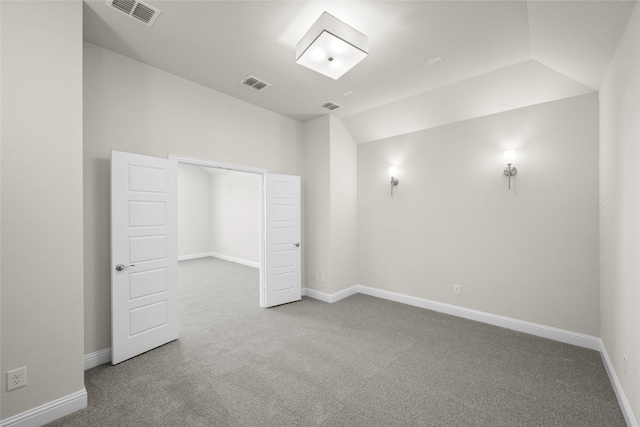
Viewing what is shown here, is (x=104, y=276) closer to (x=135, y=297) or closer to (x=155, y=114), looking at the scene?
(x=135, y=297)

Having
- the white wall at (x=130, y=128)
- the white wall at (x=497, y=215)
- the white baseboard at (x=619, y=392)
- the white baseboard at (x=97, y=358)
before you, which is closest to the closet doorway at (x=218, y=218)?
the white wall at (x=130, y=128)

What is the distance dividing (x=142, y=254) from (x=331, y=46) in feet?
8.86

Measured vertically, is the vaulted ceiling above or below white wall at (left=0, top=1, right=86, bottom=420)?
above

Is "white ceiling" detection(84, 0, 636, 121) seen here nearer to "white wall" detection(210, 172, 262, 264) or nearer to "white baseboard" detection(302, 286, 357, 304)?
"white baseboard" detection(302, 286, 357, 304)

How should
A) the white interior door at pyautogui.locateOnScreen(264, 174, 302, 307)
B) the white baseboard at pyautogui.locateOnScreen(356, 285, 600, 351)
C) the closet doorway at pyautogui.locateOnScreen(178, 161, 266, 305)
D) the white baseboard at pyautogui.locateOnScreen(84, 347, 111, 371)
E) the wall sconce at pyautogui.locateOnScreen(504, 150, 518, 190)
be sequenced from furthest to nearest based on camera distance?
the closet doorway at pyautogui.locateOnScreen(178, 161, 266, 305) < the white interior door at pyautogui.locateOnScreen(264, 174, 302, 307) < the wall sconce at pyautogui.locateOnScreen(504, 150, 518, 190) < the white baseboard at pyautogui.locateOnScreen(356, 285, 600, 351) < the white baseboard at pyautogui.locateOnScreen(84, 347, 111, 371)

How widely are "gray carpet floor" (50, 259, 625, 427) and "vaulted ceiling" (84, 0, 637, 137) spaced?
2.84 m

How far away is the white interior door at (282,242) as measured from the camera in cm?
431

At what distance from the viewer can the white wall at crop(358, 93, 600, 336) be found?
121 inches

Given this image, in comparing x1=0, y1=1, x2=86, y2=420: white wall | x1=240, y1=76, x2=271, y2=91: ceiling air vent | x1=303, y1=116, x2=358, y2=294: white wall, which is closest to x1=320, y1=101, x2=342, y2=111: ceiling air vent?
x1=303, y1=116, x2=358, y2=294: white wall

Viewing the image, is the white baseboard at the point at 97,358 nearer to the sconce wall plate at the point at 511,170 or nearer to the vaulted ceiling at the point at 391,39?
the vaulted ceiling at the point at 391,39

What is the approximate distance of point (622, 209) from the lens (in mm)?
2115

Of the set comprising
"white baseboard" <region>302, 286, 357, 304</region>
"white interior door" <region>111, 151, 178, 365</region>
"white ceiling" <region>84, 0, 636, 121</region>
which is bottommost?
"white baseboard" <region>302, 286, 357, 304</region>

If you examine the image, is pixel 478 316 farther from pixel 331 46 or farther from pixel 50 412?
pixel 50 412

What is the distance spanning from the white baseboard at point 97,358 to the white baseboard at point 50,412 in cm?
62
